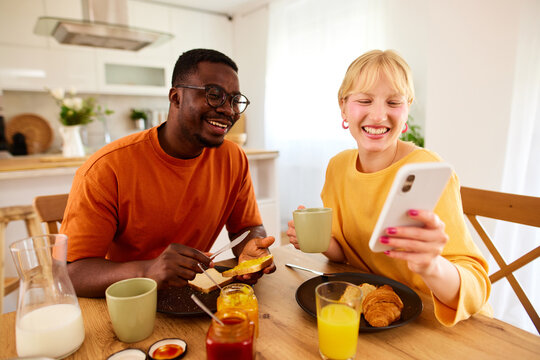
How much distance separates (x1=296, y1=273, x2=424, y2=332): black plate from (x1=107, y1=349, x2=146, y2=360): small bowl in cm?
37

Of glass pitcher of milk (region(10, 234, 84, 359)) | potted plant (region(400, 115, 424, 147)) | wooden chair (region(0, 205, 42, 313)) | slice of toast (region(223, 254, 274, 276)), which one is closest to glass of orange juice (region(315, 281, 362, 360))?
slice of toast (region(223, 254, 274, 276))

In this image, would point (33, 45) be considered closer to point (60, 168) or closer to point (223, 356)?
point (60, 168)

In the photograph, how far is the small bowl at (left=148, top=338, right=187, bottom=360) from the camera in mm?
720

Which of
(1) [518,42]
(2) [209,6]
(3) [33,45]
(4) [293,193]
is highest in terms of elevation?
(2) [209,6]

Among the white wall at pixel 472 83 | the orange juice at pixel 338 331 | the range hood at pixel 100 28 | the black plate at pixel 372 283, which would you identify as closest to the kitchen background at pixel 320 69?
the white wall at pixel 472 83

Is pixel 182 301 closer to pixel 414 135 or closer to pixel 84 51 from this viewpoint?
pixel 414 135

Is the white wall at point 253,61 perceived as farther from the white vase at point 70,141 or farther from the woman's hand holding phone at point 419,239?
the woman's hand holding phone at point 419,239

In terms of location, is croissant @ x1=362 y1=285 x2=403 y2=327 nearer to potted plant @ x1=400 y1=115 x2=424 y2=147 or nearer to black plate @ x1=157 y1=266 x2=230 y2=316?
black plate @ x1=157 y1=266 x2=230 y2=316

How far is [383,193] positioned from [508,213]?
0.43m

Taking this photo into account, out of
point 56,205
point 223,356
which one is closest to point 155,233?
point 56,205

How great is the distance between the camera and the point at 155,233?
4.38 feet

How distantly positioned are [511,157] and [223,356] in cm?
206

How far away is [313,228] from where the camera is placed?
3.37 feet

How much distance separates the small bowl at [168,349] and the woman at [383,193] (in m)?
0.52
